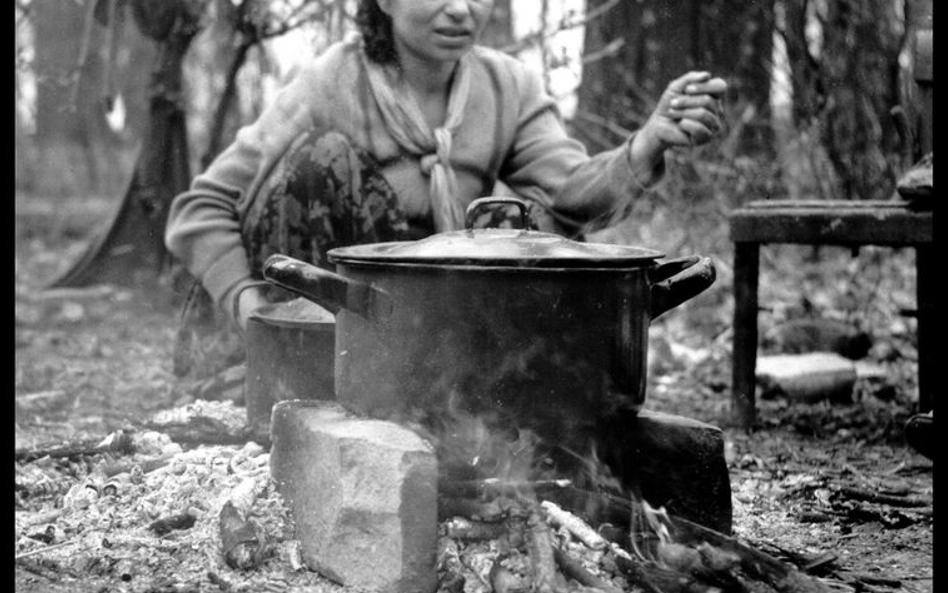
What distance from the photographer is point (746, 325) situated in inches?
165

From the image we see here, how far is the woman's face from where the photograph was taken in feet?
11.8

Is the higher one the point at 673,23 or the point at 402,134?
the point at 673,23

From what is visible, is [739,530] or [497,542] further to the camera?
[739,530]

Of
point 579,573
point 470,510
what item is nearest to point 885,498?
point 579,573

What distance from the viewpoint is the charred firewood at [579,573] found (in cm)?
241

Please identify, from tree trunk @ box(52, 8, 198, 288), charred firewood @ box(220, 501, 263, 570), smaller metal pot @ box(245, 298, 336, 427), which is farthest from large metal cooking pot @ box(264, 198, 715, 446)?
tree trunk @ box(52, 8, 198, 288)

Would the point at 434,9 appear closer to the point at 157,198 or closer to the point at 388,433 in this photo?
the point at 388,433

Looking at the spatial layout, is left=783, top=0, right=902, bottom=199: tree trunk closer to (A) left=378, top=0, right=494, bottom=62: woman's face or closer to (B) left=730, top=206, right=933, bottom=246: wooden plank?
(B) left=730, top=206, right=933, bottom=246: wooden plank

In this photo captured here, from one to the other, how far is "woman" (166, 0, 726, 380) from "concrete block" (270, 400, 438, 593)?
3.94ft

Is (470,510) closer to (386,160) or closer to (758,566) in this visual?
(758,566)

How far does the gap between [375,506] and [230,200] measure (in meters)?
1.80

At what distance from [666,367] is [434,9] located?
7.78 feet
